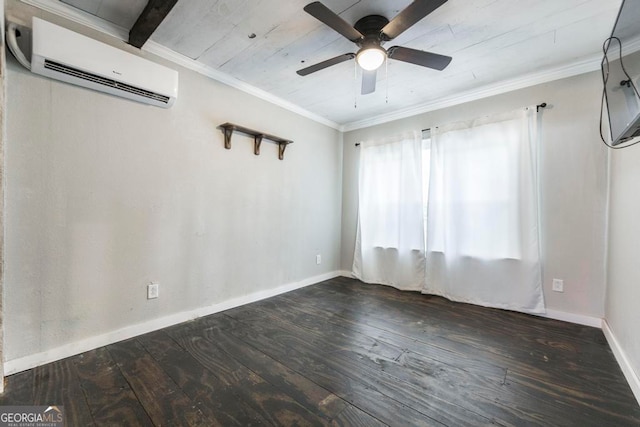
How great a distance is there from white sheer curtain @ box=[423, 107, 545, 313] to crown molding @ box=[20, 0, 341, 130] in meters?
1.95

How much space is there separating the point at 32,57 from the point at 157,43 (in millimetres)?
805

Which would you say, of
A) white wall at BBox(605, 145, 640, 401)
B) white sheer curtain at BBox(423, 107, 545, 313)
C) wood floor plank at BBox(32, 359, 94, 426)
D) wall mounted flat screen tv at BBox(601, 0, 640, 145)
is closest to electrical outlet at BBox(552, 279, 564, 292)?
white sheer curtain at BBox(423, 107, 545, 313)

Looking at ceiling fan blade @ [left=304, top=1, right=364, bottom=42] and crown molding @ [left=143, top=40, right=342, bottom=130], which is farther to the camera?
crown molding @ [left=143, top=40, right=342, bottom=130]

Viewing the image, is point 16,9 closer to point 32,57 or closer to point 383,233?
point 32,57

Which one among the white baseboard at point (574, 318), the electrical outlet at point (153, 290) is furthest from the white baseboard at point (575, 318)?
the electrical outlet at point (153, 290)

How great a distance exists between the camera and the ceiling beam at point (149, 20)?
1.56 meters

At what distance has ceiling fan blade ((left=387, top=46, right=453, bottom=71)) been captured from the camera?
1709 millimetres

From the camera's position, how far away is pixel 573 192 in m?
2.31

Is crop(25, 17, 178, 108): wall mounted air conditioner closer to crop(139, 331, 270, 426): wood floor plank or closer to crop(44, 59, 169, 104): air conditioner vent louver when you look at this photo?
crop(44, 59, 169, 104): air conditioner vent louver

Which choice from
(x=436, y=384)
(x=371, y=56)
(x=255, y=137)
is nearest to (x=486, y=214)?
(x=436, y=384)

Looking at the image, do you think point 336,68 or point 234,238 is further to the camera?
point 234,238

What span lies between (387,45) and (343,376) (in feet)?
8.03

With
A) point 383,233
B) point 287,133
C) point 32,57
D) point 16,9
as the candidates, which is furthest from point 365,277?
point 16,9

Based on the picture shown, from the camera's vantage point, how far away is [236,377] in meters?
1.53
